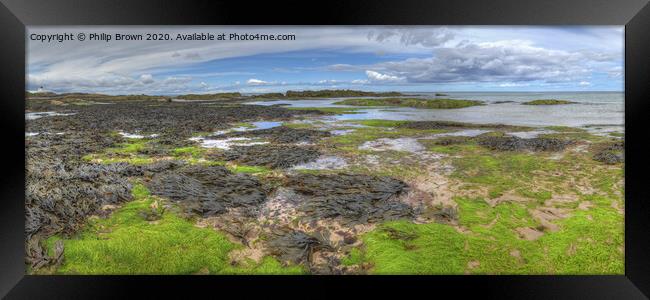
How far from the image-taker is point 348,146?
23.3ft

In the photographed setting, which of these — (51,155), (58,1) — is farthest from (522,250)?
(51,155)

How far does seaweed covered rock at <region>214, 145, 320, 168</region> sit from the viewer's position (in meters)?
6.11

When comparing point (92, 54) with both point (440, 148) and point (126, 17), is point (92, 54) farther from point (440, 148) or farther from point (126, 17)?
point (440, 148)

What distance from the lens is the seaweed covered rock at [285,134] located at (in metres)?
7.44

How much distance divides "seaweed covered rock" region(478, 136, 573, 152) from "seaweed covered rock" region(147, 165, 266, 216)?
500 cm

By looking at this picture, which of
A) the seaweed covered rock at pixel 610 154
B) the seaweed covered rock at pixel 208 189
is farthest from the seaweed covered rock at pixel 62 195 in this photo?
the seaweed covered rock at pixel 610 154

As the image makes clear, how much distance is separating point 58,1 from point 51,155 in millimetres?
3763

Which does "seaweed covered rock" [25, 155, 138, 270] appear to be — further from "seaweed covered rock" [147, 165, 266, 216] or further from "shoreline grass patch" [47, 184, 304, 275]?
"seaweed covered rock" [147, 165, 266, 216]

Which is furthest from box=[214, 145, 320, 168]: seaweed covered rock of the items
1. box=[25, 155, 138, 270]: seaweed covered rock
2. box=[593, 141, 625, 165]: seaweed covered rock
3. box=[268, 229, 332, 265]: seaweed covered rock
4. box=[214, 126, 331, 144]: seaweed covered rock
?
box=[593, 141, 625, 165]: seaweed covered rock

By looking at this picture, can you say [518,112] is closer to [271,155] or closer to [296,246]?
[271,155]

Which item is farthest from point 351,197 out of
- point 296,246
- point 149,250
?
point 149,250

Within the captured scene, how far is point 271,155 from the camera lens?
6391 millimetres

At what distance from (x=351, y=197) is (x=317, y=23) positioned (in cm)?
251

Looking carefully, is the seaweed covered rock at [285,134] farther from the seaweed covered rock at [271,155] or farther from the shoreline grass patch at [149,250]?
the shoreline grass patch at [149,250]
